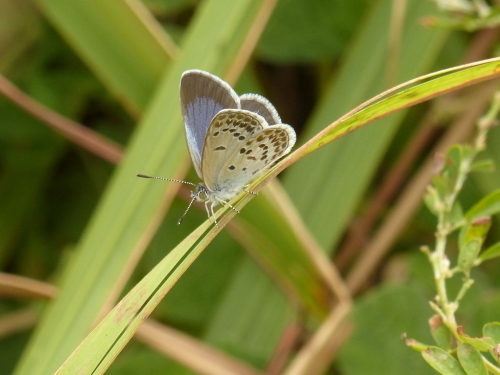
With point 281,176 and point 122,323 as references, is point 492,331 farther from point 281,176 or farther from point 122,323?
point 281,176

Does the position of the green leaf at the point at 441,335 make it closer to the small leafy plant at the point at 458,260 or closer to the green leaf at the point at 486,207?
the small leafy plant at the point at 458,260

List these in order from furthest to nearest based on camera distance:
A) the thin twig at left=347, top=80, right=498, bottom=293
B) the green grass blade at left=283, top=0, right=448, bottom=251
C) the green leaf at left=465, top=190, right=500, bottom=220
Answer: the thin twig at left=347, top=80, right=498, bottom=293, the green grass blade at left=283, top=0, right=448, bottom=251, the green leaf at left=465, top=190, right=500, bottom=220

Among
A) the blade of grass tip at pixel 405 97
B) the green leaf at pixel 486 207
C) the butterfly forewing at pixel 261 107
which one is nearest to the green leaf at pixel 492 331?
the green leaf at pixel 486 207

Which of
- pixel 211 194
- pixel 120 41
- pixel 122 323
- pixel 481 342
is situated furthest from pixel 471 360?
pixel 120 41

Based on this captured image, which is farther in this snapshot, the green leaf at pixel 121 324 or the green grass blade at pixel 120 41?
the green grass blade at pixel 120 41

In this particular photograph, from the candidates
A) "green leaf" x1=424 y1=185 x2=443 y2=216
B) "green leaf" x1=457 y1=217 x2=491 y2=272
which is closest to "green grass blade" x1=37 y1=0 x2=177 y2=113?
"green leaf" x1=424 y1=185 x2=443 y2=216

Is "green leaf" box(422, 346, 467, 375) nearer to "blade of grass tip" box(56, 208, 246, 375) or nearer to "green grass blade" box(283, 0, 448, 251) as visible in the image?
"blade of grass tip" box(56, 208, 246, 375)

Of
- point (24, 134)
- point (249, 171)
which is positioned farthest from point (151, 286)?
point (24, 134)
